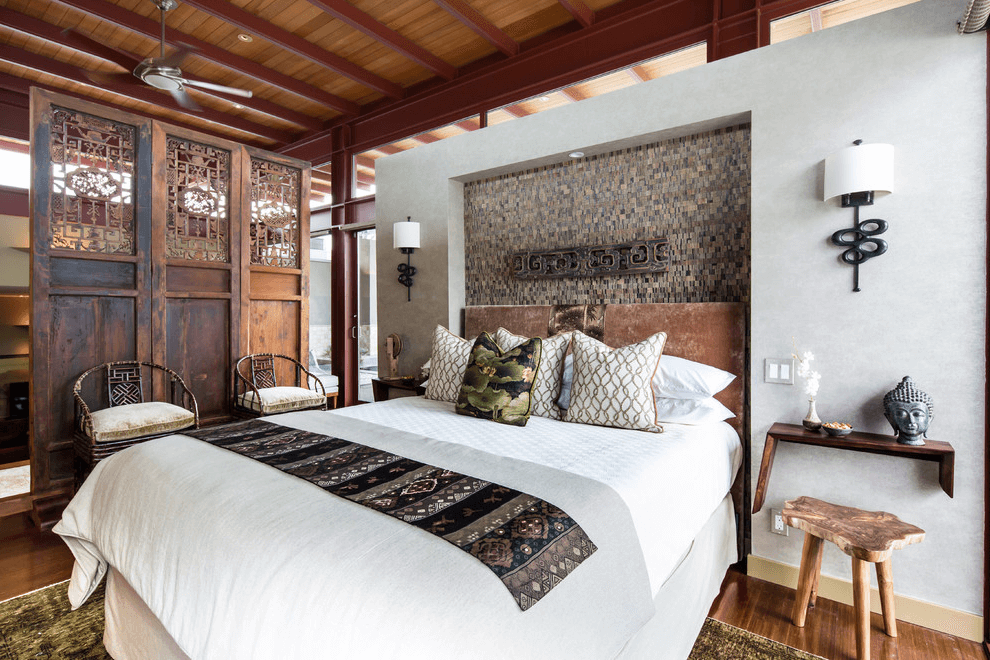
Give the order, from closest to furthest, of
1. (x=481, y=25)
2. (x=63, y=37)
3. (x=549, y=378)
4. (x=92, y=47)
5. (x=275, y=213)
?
(x=549, y=378) → (x=92, y=47) → (x=481, y=25) → (x=63, y=37) → (x=275, y=213)

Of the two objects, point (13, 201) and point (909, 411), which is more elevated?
point (13, 201)

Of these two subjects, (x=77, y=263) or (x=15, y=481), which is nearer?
(x=77, y=263)

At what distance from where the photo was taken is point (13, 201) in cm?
503

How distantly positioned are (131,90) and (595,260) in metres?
5.48

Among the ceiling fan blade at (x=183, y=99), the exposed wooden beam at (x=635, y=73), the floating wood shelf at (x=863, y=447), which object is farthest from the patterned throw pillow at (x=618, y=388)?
the ceiling fan blade at (x=183, y=99)

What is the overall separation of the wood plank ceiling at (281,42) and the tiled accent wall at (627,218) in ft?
4.90

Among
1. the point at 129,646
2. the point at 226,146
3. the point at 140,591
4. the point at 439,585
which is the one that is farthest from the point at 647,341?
the point at 226,146

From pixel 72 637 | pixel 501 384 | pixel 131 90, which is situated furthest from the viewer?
pixel 131 90

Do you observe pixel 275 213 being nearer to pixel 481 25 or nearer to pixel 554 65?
pixel 481 25

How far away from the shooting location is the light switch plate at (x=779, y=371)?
2.31 metres

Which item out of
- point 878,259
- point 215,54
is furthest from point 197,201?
point 878,259

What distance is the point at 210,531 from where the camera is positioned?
4.21 feet

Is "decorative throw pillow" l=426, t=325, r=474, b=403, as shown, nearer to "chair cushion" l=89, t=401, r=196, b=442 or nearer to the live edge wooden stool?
"chair cushion" l=89, t=401, r=196, b=442

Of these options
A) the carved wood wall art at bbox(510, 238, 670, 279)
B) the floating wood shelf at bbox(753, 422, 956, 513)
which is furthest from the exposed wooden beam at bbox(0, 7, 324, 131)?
the floating wood shelf at bbox(753, 422, 956, 513)
